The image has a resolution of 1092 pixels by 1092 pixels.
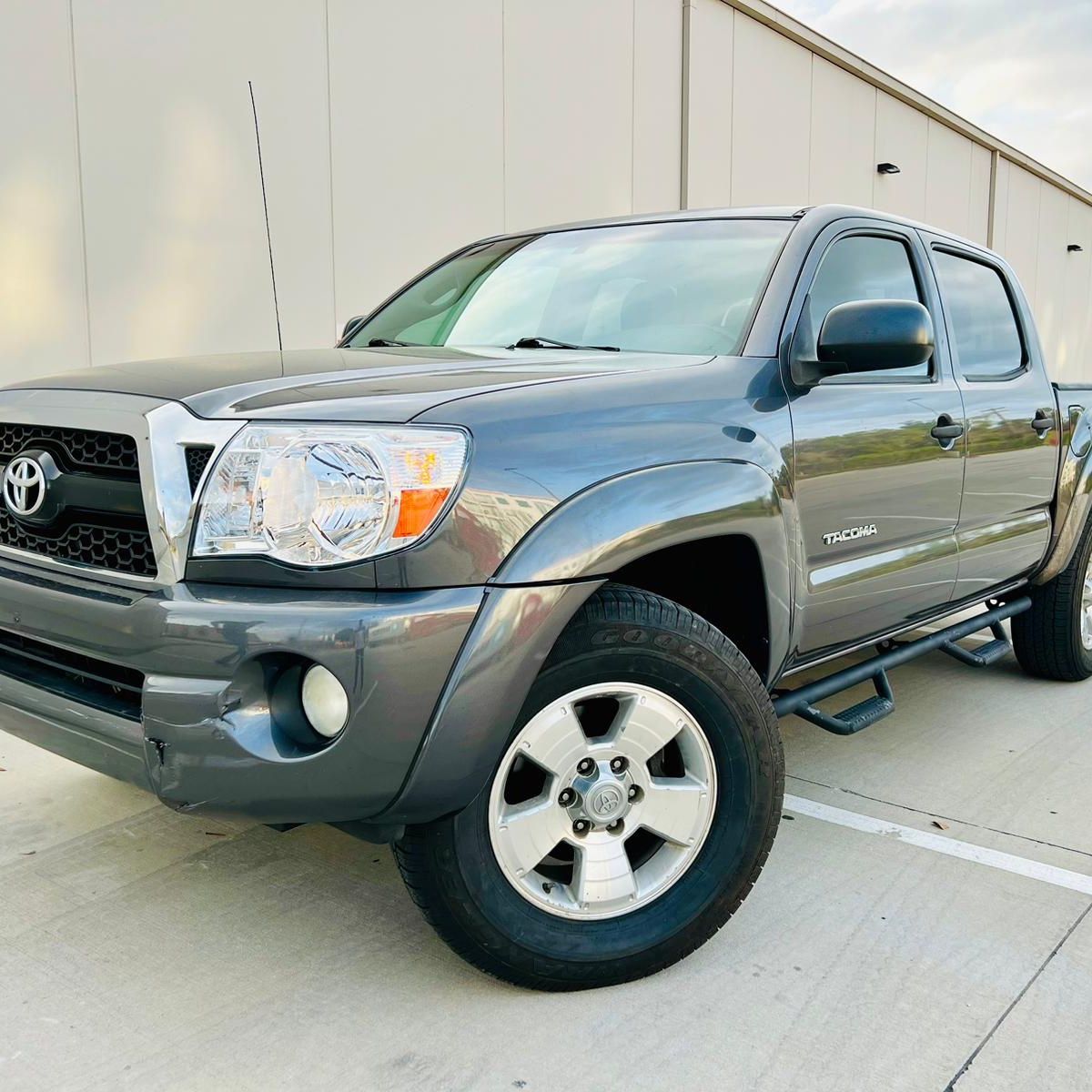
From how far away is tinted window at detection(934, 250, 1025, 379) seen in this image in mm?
3811

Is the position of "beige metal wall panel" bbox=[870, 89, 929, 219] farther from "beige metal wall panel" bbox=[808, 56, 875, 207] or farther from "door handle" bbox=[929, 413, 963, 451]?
"door handle" bbox=[929, 413, 963, 451]

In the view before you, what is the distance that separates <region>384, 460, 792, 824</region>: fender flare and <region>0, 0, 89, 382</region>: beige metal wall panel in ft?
15.6

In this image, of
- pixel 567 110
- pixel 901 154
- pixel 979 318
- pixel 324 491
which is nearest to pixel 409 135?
pixel 567 110

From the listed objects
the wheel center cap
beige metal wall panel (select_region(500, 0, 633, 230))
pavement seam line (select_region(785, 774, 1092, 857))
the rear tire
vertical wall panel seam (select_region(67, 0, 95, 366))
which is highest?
beige metal wall panel (select_region(500, 0, 633, 230))

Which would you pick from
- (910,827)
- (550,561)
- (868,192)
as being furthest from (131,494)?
(868,192)

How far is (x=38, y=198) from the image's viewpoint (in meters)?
5.95

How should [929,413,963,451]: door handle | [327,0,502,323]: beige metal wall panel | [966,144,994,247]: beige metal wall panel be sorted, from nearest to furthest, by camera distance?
[929,413,963,451]: door handle < [327,0,502,323]: beige metal wall panel < [966,144,994,247]: beige metal wall panel

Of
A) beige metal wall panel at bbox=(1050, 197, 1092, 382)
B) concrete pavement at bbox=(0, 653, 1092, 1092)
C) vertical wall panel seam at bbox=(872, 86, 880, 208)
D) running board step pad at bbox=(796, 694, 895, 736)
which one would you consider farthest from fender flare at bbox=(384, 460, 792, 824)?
beige metal wall panel at bbox=(1050, 197, 1092, 382)

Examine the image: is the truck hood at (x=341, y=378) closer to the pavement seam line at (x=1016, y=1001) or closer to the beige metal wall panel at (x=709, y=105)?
the pavement seam line at (x=1016, y=1001)

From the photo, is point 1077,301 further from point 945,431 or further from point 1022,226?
point 945,431

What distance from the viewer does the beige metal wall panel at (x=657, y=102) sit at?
1011cm

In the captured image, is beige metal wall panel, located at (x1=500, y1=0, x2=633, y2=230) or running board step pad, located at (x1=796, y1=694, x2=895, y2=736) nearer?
running board step pad, located at (x1=796, y1=694, x2=895, y2=736)

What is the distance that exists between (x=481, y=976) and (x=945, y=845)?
1446mm

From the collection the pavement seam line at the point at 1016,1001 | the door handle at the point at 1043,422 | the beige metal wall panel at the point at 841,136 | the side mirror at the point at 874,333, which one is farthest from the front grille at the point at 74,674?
the beige metal wall panel at the point at 841,136
